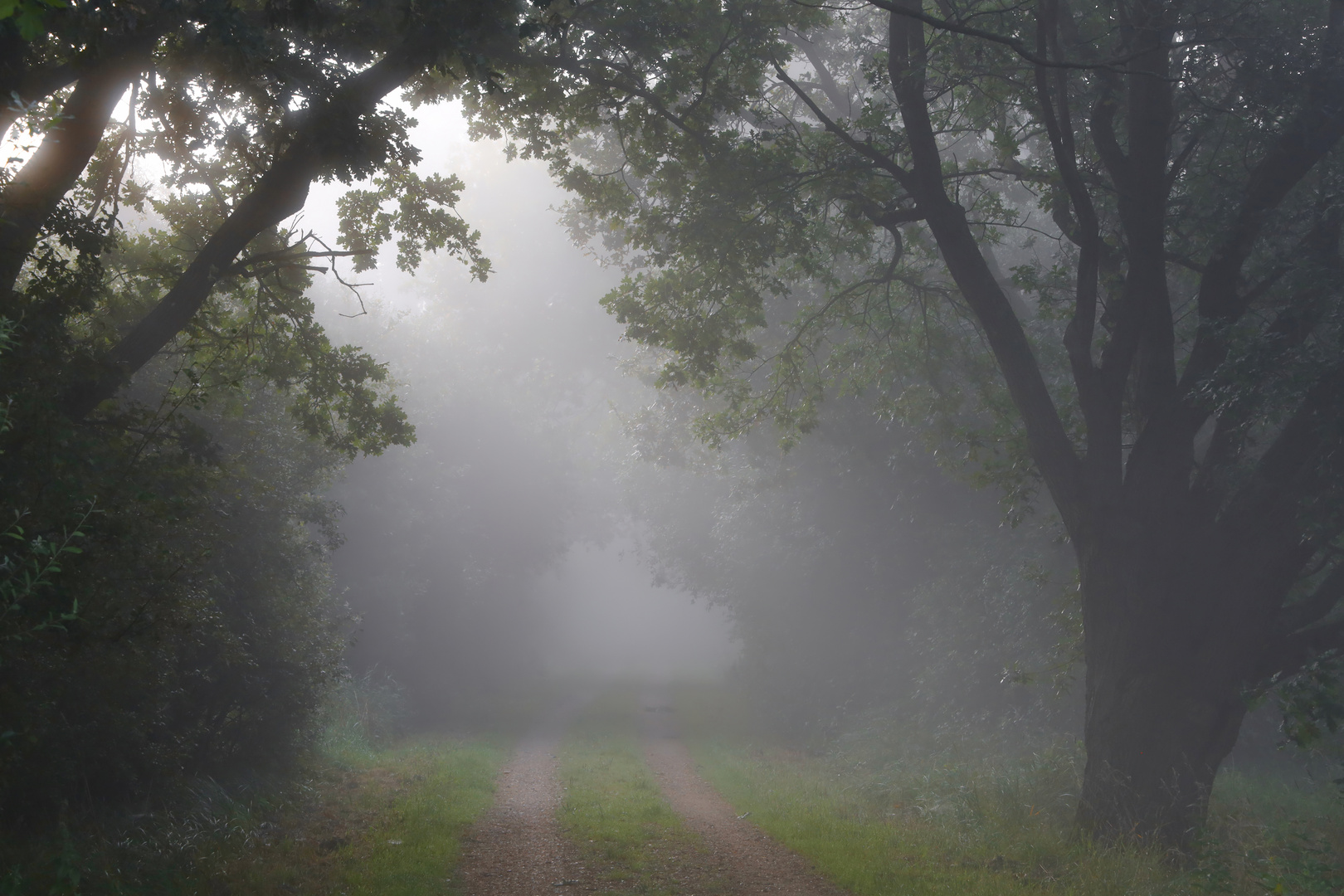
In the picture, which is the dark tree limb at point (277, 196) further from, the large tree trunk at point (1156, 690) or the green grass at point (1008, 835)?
the large tree trunk at point (1156, 690)

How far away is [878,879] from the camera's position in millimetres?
8039

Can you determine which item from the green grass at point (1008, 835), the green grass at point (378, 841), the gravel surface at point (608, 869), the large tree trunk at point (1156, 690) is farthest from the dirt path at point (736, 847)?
the large tree trunk at point (1156, 690)

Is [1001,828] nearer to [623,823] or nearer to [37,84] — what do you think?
[623,823]

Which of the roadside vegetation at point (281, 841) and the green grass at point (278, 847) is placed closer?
the green grass at point (278, 847)

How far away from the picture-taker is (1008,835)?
392 inches

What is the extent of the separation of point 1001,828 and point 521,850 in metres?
5.68

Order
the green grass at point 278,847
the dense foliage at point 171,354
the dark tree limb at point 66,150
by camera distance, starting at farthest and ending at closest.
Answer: the green grass at point 278,847, the dark tree limb at point 66,150, the dense foliage at point 171,354

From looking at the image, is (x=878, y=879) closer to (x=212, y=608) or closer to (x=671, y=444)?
(x=212, y=608)

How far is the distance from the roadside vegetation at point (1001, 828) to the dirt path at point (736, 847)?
0.23 m

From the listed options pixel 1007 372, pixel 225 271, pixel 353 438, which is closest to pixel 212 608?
pixel 353 438

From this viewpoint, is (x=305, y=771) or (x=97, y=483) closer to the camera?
(x=97, y=483)

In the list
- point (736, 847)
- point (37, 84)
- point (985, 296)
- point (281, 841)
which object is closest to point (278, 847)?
point (281, 841)

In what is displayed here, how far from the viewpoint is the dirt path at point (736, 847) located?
801 centimetres

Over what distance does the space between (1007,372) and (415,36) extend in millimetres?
7238
